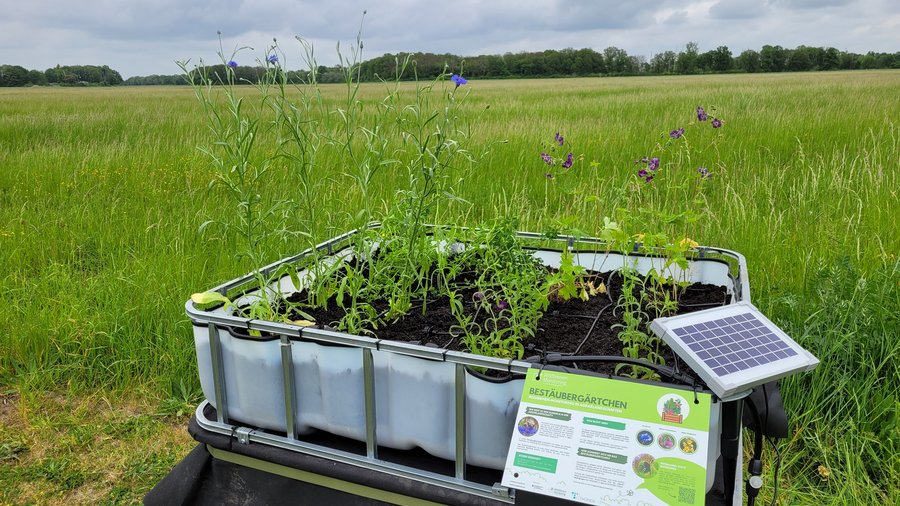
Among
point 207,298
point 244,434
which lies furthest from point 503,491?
point 207,298

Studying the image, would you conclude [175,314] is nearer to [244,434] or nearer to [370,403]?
[244,434]

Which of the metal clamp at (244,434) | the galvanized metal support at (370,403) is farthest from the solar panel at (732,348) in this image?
the metal clamp at (244,434)

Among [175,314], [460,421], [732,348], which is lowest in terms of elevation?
[175,314]

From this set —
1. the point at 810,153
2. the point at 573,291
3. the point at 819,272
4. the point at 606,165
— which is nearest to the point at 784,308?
the point at 819,272

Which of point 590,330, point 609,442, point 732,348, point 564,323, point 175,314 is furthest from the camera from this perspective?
point 175,314

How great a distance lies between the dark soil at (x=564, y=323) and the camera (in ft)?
4.74

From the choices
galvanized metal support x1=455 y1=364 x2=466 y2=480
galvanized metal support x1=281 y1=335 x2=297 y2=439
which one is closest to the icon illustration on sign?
galvanized metal support x1=455 y1=364 x2=466 y2=480

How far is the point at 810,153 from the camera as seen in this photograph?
5.61 metres

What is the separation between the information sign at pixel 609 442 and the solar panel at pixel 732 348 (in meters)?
0.05

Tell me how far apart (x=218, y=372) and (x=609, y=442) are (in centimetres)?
84

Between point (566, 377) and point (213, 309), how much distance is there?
35.0 inches

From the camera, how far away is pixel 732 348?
44.4 inches

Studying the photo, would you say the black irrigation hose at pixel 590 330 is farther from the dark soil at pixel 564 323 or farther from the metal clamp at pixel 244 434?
the metal clamp at pixel 244 434

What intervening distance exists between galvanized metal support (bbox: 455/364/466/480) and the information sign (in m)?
0.12
